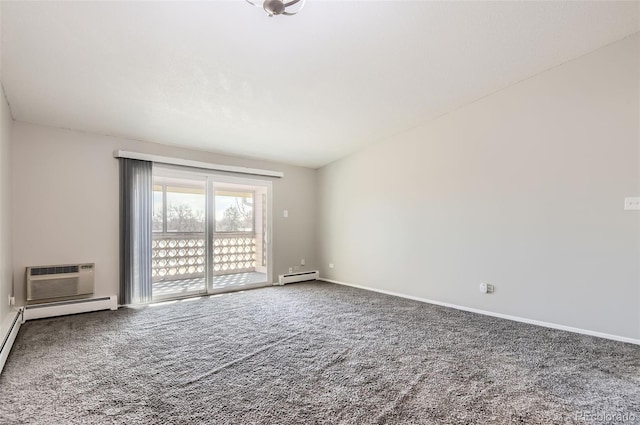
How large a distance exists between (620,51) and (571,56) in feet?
1.22

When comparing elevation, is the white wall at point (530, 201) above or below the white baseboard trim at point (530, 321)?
above

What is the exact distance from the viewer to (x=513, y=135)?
11.8 ft

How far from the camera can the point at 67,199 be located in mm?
3752

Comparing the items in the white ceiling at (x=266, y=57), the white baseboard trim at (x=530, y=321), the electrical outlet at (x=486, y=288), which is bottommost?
the white baseboard trim at (x=530, y=321)

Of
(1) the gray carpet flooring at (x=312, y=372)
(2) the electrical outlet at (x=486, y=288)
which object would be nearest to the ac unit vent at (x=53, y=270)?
(1) the gray carpet flooring at (x=312, y=372)

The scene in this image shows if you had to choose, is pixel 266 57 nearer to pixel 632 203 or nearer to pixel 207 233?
pixel 207 233

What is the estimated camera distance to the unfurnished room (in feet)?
Answer: 6.77

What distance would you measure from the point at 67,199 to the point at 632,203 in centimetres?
619

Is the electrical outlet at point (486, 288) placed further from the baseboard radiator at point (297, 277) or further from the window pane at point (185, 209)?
the window pane at point (185, 209)

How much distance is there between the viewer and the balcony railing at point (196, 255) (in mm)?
4633

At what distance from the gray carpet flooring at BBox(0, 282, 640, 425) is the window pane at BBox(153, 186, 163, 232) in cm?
137

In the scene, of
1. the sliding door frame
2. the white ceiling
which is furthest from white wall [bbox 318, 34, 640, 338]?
the sliding door frame

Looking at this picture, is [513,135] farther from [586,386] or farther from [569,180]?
[586,386]

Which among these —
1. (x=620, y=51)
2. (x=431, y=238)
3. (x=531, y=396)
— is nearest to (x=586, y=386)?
(x=531, y=396)
